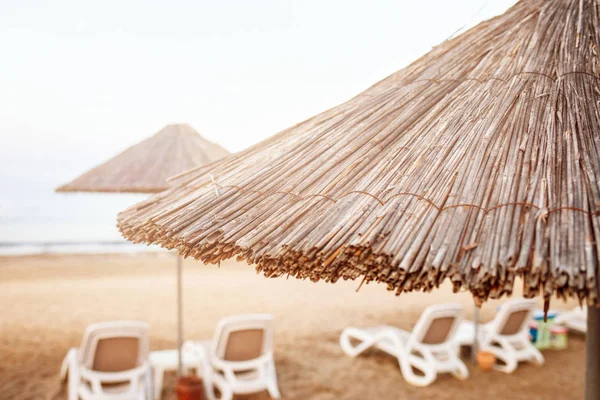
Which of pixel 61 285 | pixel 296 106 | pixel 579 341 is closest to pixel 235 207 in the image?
pixel 579 341

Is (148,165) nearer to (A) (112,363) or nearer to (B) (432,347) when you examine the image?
(A) (112,363)

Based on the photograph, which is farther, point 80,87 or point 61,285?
point 80,87

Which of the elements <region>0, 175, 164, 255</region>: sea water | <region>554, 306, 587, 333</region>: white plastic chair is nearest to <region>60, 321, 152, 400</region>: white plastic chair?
<region>554, 306, 587, 333</region>: white plastic chair

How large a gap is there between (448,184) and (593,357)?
3.56 feet

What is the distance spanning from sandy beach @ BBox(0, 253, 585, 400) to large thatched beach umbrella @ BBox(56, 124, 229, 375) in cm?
176

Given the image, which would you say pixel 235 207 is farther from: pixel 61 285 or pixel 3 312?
pixel 61 285

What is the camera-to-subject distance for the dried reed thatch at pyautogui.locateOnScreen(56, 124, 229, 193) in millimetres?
5156

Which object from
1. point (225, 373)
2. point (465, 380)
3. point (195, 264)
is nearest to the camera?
point (225, 373)

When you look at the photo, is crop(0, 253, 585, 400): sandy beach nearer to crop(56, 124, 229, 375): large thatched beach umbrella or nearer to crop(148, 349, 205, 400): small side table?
crop(148, 349, 205, 400): small side table

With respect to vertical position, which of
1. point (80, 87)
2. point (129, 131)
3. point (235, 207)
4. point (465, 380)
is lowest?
point (465, 380)

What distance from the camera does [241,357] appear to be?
478cm

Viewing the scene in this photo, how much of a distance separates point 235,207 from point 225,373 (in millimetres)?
3575

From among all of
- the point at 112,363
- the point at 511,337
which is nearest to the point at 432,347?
the point at 511,337

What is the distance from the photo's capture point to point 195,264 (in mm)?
16672
